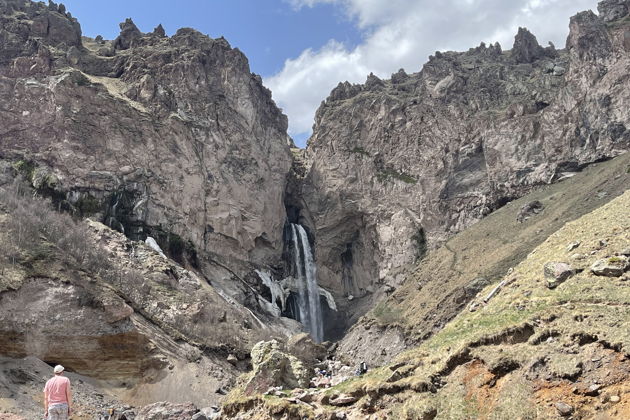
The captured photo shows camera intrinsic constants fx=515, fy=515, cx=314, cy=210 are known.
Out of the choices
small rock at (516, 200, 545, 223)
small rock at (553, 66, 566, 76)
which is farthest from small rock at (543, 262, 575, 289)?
small rock at (553, 66, 566, 76)

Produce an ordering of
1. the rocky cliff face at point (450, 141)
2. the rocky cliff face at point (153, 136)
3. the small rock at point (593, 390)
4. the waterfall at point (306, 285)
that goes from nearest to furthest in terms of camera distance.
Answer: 1. the small rock at point (593, 390)
2. the rocky cliff face at point (450, 141)
3. the rocky cliff face at point (153, 136)
4. the waterfall at point (306, 285)

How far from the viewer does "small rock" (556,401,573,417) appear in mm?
11984

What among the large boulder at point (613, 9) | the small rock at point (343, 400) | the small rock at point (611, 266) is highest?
the large boulder at point (613, 9)

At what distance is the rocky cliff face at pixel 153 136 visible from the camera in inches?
3024

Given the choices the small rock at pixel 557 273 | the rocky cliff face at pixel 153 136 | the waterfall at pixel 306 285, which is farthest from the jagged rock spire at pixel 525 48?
the small rock at pixel 557 273

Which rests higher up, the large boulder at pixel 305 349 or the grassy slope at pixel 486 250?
the grassy slope at pixel 486 250

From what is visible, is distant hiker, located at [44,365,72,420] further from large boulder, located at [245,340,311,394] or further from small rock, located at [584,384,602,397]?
small rock, located at [584,384,602,397]

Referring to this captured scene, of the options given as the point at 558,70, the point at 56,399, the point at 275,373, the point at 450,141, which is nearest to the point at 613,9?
the point at 558,70

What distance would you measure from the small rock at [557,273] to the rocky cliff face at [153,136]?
59423mm

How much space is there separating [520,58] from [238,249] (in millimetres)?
71553

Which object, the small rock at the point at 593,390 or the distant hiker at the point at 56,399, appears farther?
the distant hiker at the point at 56,399

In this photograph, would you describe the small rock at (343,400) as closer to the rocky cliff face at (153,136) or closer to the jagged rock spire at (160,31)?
the rocky cliff face at (153,136)

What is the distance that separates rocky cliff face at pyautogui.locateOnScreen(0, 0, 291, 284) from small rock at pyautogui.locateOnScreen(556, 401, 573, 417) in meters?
68.2

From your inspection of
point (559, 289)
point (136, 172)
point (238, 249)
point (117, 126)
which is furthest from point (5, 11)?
point (559, 289)
